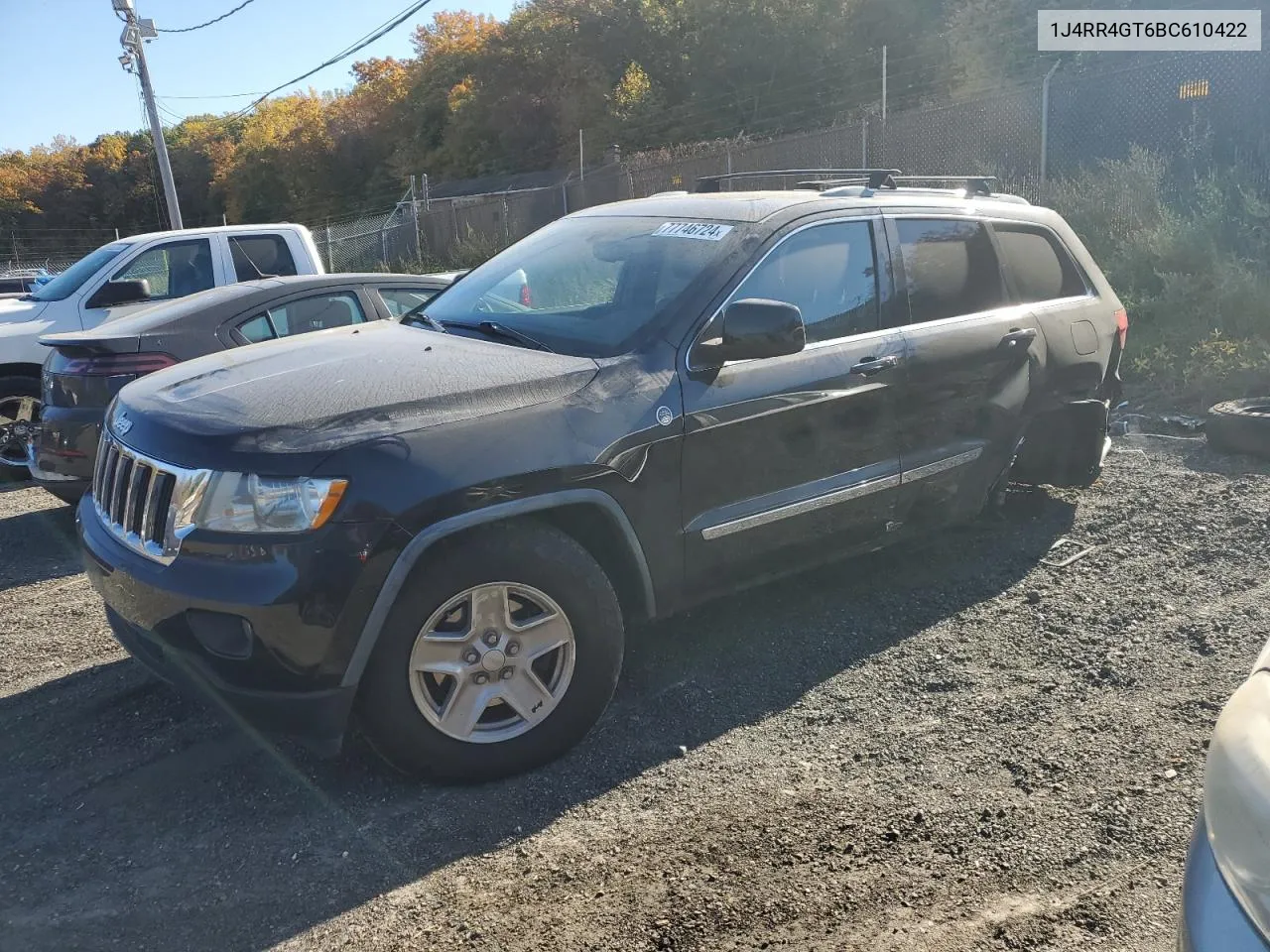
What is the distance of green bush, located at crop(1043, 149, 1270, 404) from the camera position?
8.54 metres

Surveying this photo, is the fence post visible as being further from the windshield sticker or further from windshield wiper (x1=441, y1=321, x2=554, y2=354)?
windshield wiper (x1=441, y1=321, x2=554, y2=354)

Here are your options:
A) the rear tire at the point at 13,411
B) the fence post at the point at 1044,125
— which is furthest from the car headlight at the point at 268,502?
the fence post at the point at 1044,125

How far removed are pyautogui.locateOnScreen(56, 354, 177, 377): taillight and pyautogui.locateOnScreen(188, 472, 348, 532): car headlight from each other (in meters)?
3.24

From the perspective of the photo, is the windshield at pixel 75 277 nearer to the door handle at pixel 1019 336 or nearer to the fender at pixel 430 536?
the fender at pixel 430 536

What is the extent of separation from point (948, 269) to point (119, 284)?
245 inches

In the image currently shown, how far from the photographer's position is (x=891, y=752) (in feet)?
11.0

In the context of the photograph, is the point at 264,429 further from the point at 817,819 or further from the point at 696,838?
the point at 817,819

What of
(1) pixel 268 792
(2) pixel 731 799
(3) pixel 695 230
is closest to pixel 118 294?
(3) pixel 695 230

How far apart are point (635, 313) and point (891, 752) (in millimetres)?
1773

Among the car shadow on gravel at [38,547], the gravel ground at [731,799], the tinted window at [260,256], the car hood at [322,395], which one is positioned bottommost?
the gravel ground at [731,799]

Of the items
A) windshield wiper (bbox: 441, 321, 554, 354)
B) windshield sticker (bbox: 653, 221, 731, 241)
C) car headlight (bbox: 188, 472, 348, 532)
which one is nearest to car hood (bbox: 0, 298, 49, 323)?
windshield wiper (bbox: 441, 321, 554, 354)

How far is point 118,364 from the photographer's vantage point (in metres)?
5.77

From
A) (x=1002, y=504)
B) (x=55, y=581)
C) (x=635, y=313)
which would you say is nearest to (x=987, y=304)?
(x=1002, y=504)

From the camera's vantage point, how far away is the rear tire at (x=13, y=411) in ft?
25.1
